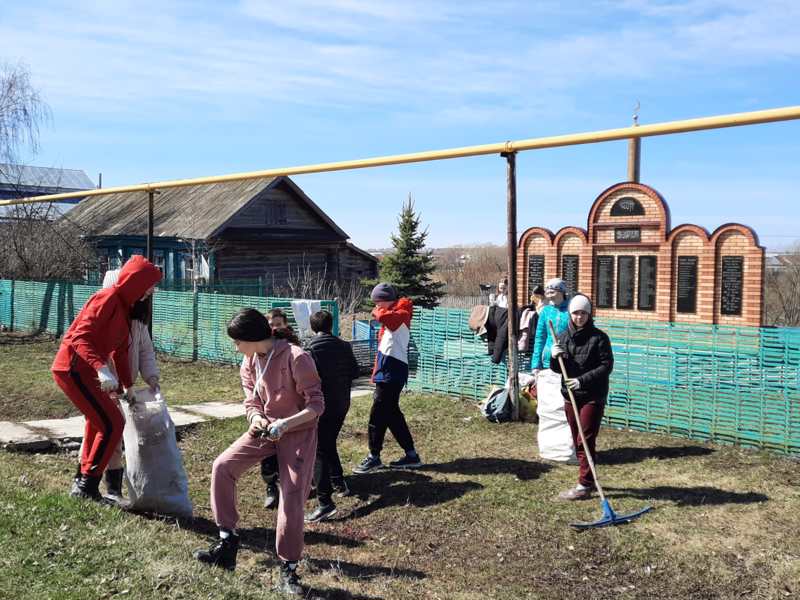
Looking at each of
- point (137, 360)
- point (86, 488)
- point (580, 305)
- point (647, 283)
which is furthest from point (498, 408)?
point (647, 283)

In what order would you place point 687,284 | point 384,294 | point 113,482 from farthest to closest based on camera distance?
point 687,284 → point 384,294 → point 113,482

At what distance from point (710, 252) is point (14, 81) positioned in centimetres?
1839

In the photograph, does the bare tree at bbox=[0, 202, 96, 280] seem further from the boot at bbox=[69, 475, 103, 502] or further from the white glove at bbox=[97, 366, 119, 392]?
the white glove at bbox=[97, 366, 119, 392]

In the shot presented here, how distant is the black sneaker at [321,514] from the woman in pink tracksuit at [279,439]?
1519 mm

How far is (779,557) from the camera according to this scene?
200 inches

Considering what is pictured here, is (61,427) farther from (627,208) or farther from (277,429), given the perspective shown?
(627,208)

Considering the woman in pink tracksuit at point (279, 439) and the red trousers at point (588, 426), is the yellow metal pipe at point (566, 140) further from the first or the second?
the woman in pink tracksuit at point (279, 439)

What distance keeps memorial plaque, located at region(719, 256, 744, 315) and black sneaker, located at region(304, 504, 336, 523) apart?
1125 cm

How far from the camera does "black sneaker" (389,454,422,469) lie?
290 inches

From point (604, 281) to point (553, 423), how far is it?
9949 millimetres

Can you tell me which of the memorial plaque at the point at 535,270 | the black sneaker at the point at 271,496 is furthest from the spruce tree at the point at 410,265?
the black sneaker at the point at 271,496

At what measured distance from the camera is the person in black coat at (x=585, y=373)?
6168 millimetres

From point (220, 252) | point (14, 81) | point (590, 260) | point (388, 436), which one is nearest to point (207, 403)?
point (388, 436)

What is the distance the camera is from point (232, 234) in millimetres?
27219
